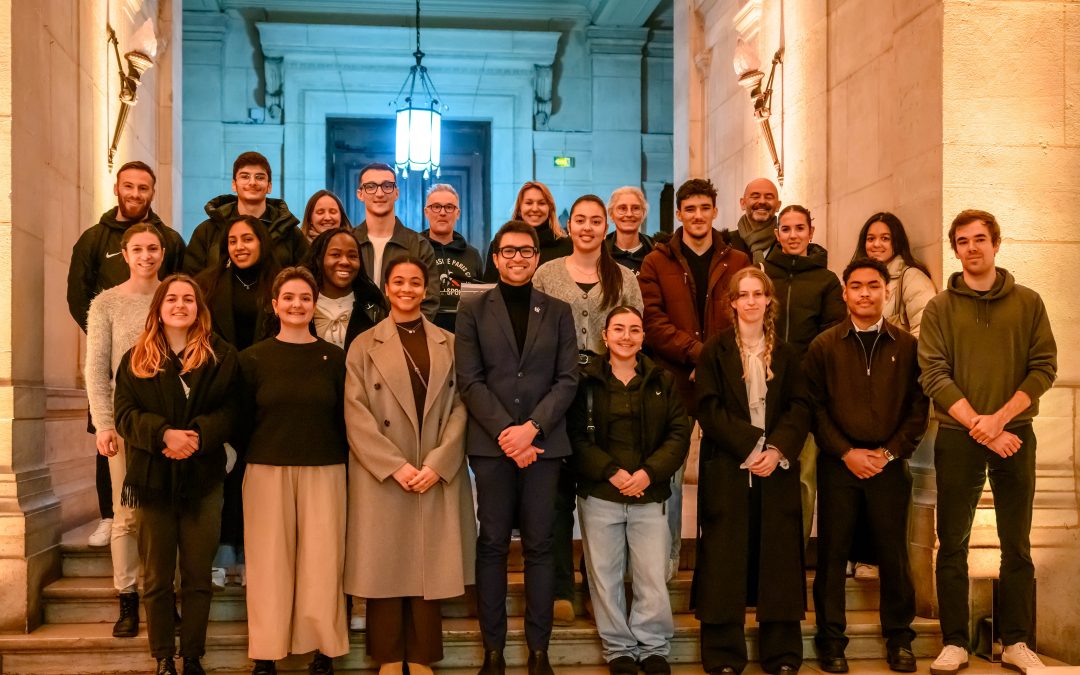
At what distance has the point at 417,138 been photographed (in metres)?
9.74

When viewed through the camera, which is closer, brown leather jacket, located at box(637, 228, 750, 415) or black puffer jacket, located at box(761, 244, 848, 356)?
brown leather jacket, located at box(637, 228, 750, 415)

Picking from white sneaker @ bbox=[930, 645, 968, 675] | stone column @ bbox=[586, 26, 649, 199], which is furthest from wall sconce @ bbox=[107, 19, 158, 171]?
stone column @ bbox=[586, 26, 649, 199]

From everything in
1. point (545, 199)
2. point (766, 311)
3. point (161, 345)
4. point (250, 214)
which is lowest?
point (161, 345)

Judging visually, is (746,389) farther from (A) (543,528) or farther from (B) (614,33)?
(B) (614,33)

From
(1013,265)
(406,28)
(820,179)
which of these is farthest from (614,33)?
(1013,265)

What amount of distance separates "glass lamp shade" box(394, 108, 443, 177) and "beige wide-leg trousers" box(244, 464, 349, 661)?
5.67 meters

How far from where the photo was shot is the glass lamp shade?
974 cm

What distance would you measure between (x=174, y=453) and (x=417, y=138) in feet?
19.3

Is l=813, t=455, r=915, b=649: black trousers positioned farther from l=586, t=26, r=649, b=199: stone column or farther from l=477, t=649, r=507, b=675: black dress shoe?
l=586, t=26, r=649, b=199: stone column

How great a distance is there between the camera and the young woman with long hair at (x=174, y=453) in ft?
14.3

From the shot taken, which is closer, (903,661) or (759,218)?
(903,661)

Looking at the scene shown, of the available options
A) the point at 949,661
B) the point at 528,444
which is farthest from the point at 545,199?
the point at 949,661

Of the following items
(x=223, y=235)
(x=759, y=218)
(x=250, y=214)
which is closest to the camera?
(x=223, y=235)

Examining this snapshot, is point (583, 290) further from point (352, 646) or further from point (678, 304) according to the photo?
point (352, 646)
